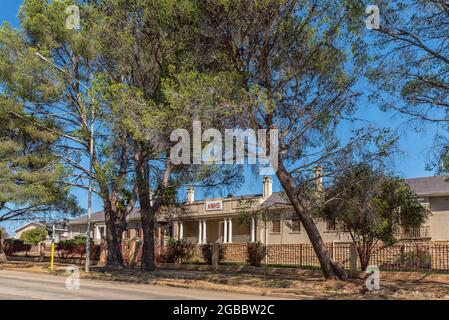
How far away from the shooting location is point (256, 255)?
95.8 feet

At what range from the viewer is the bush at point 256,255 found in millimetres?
29125

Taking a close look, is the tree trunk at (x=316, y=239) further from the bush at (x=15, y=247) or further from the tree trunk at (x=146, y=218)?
the bush at (x=15, y=247)

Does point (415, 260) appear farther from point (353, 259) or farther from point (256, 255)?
point (256, 255)

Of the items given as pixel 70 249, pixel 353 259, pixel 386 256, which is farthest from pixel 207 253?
pixel 70 249

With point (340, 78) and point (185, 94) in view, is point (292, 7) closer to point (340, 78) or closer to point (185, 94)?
point (340, 78)

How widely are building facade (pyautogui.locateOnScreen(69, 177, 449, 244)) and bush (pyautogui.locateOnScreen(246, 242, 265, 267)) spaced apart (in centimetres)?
128

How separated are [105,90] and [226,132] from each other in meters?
5.02

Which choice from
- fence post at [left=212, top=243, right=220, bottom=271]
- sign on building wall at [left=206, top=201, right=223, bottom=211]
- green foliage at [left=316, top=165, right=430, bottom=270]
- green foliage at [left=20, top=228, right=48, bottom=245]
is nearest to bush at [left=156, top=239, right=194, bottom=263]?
fence post at [left=212, top=243, right=220, bottom=271]

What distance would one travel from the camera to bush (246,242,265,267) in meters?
29.1

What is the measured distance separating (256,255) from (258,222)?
66.7 inches

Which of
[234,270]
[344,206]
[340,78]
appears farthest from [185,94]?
[234,270]

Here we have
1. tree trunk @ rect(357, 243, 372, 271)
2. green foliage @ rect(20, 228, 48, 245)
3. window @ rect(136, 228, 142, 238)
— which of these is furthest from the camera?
window @ rect(136, 228, 142, 238)

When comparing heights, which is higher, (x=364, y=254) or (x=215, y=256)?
(x=364, y=254)

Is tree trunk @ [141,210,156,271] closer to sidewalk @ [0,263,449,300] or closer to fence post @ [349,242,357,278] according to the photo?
sidewalk @ [0,263,449,300]
